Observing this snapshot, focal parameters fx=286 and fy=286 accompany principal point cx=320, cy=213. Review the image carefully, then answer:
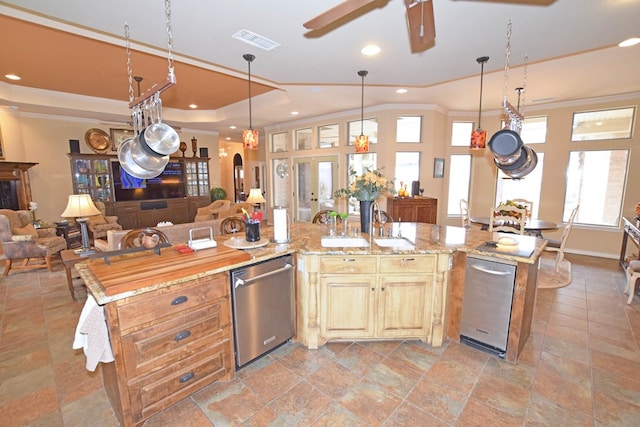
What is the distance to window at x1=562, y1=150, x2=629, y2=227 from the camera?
5250 millimetres

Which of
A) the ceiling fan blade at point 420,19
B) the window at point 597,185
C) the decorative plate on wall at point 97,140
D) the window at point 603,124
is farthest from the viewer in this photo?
the decorative plate on wall at point 97,140

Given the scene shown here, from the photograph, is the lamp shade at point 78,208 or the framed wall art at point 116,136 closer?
the lamp shade at point 78,208

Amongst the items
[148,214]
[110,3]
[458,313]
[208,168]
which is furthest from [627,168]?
[148,214]

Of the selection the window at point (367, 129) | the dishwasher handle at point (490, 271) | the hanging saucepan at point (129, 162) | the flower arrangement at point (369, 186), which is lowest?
the dishwasher handle at point (490, 271)

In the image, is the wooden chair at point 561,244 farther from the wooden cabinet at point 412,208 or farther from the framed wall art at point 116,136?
the framed wall art at point 116,136

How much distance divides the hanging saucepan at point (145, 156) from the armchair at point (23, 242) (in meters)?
3.92

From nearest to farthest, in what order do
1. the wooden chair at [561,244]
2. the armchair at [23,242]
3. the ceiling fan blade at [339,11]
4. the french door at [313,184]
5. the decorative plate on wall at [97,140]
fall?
the ceiling fan blade at [339,11] < the wooden chair at [561,244] < the armchair at [23,242] < the decorative plate on wall at [97,140] < the french door at [313,184]

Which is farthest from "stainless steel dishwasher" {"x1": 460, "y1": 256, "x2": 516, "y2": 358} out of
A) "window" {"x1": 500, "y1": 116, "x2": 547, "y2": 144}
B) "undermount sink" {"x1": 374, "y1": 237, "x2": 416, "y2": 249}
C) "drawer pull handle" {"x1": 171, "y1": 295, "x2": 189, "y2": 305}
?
"window" {"x1": 500, "y1": 116, "x2": 547, "y2": 144}

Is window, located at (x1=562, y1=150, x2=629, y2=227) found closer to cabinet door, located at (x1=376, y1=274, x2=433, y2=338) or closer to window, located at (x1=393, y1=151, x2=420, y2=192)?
window, located at (x1=393, y1=151, x2=420, y2=192)

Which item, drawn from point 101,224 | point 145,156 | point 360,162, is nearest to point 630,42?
point 360,162

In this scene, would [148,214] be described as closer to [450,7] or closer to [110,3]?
[110,3]

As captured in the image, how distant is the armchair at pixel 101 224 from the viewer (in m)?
5.86

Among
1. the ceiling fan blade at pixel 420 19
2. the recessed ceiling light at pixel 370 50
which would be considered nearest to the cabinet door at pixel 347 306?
the ceiling fan blade at pixel 420 19

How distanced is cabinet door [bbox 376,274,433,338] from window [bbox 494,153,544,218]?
15.0ft
